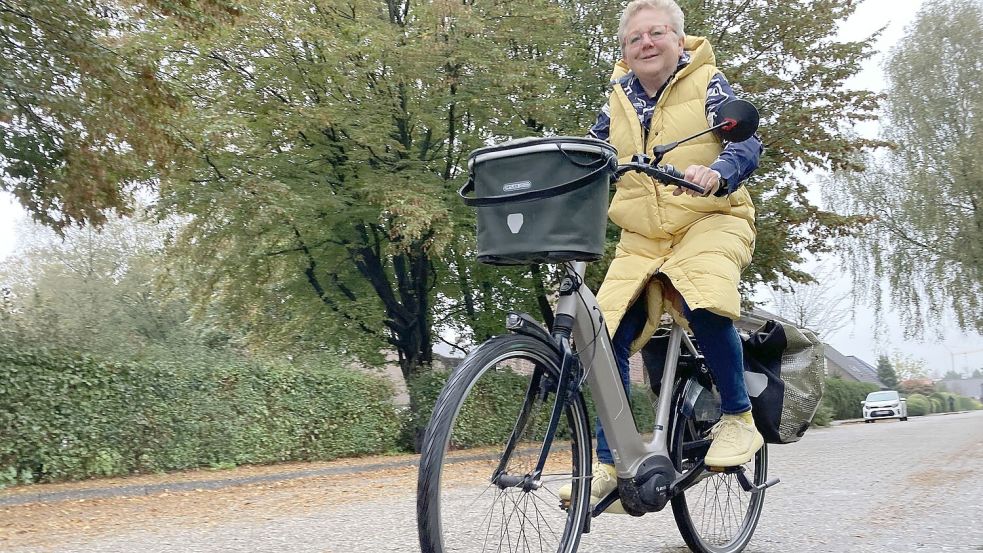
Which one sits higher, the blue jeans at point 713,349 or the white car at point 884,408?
the white car at point 884,408

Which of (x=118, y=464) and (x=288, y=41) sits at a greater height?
(x=288, y=41)

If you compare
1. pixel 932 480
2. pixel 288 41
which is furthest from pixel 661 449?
pixel 288 41

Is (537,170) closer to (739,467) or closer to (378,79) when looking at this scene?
(739,467)

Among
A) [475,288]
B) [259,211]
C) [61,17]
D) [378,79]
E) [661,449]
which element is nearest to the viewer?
[661,449]

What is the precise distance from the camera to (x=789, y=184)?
18203 mm

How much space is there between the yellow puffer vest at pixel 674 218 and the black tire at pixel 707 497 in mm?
439

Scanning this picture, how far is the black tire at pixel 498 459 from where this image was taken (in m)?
2.38

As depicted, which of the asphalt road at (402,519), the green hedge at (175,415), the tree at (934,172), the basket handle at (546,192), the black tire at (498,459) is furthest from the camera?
the tree at (934,172)

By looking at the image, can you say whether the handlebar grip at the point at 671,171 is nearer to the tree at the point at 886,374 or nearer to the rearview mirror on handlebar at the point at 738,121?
the rearview mirror on handlebar at the point at 738,121

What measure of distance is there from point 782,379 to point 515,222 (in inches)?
69.4

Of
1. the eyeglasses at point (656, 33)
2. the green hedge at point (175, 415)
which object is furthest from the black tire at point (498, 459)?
the green hedge at point (175, 415)

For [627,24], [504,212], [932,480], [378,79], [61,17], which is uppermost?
[378,79]

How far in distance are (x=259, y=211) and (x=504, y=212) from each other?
11.7 m

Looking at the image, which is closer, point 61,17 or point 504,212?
point 504,212
